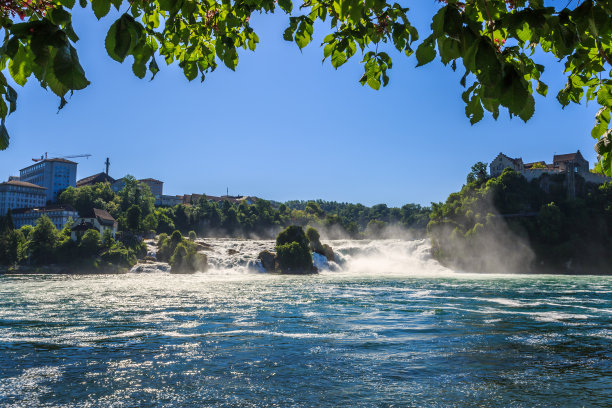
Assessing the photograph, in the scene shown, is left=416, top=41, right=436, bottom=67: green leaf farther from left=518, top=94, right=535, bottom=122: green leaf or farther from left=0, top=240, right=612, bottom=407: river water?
left=0, top=240, right=612, bottom=407: river water

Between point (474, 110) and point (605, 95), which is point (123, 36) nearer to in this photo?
point (474, 110)

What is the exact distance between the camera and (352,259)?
6688 centimetres

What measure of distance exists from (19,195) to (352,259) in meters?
86.5

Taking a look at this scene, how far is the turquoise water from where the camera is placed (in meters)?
8.02

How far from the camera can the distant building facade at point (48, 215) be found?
94.8m

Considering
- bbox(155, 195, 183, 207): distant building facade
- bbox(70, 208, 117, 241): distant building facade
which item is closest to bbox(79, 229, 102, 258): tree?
bbox(70, 208, 117, 241): distant building facade

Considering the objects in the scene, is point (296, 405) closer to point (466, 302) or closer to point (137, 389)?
point (137, 389)

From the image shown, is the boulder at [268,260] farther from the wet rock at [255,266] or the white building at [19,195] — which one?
the white building at [19,195]

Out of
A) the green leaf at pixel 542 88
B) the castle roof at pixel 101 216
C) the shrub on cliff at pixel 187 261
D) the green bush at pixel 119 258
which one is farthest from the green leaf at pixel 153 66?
the castle roof at pixel 101 216

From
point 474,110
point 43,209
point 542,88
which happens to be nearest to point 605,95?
point 542,88

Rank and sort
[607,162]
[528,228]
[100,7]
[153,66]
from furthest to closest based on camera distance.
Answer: [528,228]
[153,66]
[607,162]
[100,7]

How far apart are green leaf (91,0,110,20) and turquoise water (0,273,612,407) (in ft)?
22.3

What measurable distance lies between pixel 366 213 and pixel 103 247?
441ft

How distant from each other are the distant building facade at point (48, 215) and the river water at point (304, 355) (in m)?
81.8
